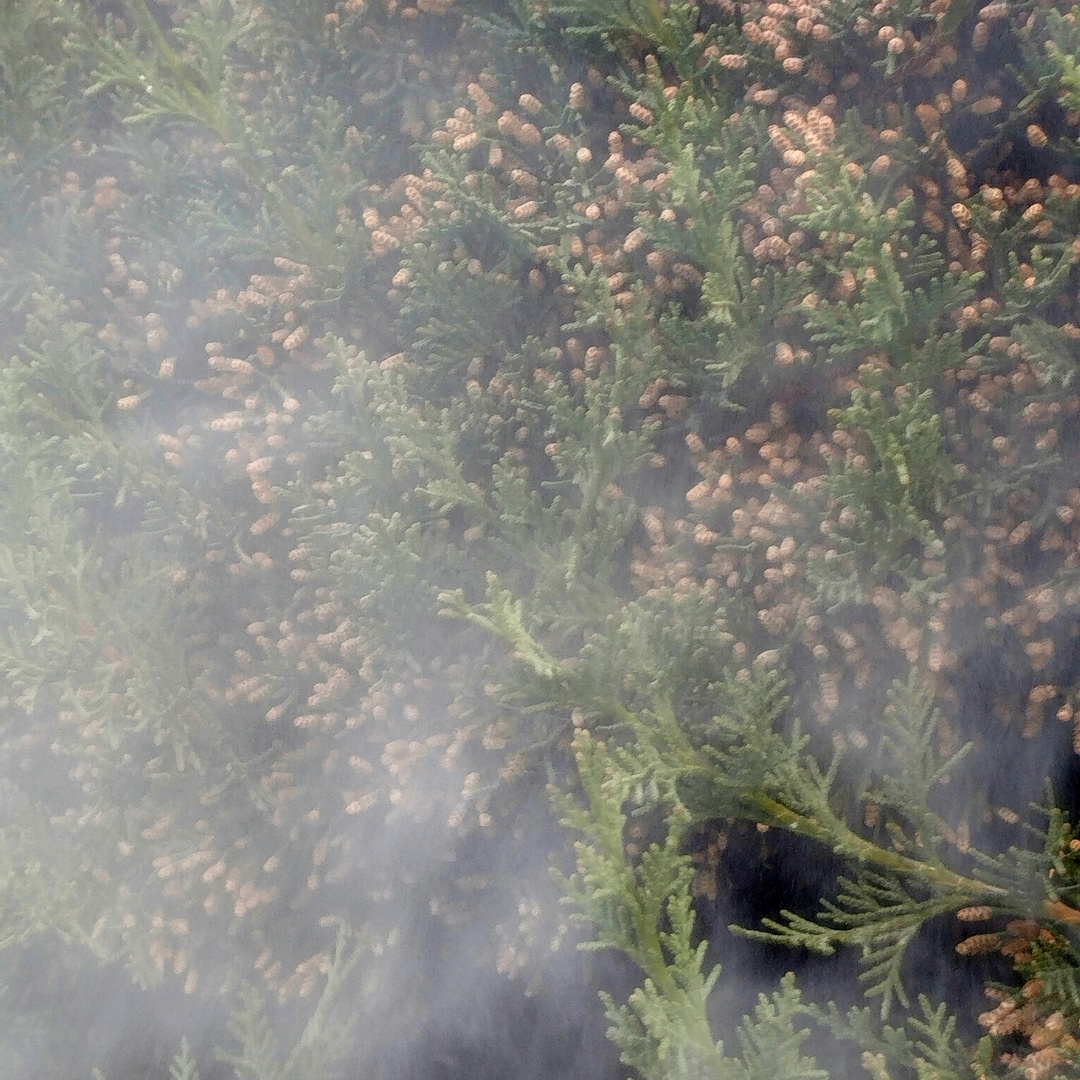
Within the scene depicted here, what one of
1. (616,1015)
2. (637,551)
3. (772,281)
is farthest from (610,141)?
(616,1015)

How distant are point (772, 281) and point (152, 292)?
3.27 ft

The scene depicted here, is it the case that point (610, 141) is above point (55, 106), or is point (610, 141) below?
below

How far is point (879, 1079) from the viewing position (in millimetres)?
1285

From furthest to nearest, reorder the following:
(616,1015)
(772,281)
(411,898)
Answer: (411,898), (772,281), (616,1015)

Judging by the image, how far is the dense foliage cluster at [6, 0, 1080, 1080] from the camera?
129 centimetres

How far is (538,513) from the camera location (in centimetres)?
145

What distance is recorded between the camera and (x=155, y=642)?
160 centimetres

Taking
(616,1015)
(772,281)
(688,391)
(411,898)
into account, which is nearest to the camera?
(616,1015)

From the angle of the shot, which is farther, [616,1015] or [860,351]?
[860,351]

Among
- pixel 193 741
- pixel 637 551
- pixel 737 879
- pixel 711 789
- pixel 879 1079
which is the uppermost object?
pixel 637 551

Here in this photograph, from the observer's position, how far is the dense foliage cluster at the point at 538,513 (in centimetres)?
129

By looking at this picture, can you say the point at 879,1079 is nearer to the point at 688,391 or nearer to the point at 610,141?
the point at 688,391

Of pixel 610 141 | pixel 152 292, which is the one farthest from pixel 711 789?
pixel 152 292

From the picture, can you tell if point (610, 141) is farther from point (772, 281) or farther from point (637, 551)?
point (637, 551)
